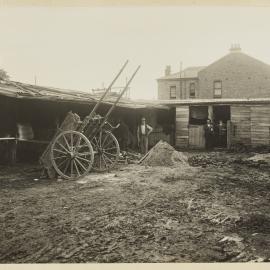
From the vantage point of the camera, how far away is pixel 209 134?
1997 centimetres

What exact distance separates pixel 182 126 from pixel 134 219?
562 inches

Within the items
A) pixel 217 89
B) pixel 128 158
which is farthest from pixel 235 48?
pixel 128 158

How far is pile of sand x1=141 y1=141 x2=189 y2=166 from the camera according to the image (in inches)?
467

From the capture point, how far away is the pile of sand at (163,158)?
39.0 ft

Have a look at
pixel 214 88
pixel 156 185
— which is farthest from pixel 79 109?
pixel 214 88

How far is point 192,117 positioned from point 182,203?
47.2 feet

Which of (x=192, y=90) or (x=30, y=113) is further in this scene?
(x=192, y=90)

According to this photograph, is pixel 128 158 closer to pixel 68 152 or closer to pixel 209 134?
pixel 68 152

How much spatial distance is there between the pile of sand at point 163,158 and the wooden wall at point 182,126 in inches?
290

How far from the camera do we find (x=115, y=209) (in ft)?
21.5

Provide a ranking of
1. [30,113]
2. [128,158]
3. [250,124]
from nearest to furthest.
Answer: [30,113]
[128,158]
[250,124]

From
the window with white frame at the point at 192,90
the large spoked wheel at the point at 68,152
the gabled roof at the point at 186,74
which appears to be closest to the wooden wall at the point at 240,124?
the large spoked wheel at the point at 68,152

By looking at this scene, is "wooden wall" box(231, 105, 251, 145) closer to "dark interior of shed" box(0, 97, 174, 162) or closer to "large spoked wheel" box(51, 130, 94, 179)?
"dark interior of shed" box(0, 97, 174, 162)

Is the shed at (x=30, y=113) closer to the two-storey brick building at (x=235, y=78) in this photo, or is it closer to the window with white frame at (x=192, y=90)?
the two-storey brick building at (x=235, y=78)
